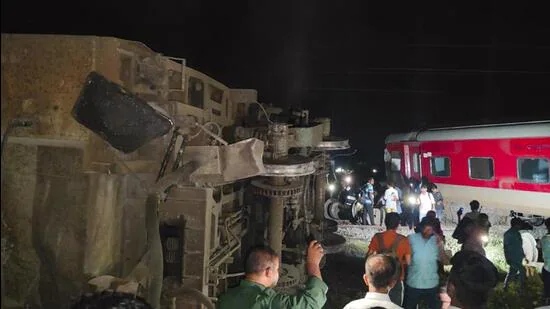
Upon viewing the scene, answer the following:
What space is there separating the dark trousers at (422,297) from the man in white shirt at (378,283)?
207 cm

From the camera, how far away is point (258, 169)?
3.39 m

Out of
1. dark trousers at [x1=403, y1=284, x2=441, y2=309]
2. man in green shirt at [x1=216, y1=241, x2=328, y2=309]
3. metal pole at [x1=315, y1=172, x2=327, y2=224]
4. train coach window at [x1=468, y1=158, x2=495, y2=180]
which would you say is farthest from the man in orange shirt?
train coach window at [x1=468, y1=158, x2=495, y2=180]

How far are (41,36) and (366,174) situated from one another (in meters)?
18.5

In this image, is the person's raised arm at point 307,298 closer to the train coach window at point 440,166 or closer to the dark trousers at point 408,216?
the dark trousers at point 408,216

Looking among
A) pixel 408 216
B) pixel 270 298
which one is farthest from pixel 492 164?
pixel 270 298

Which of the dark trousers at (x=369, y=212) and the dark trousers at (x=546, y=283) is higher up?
the dark trousers at (x=369, y=212)

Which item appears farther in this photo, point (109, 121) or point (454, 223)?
point (454, 223)

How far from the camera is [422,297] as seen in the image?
5074mm

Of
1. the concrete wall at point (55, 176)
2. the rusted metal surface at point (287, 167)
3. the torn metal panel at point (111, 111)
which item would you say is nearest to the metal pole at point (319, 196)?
the rusted metal surface at point (287, 167)

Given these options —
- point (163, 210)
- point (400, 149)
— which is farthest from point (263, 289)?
point (400, 149)

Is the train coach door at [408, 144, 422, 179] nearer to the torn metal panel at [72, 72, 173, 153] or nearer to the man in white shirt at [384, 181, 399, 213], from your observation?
the man in white shirt at [384, 181, 399, 213]

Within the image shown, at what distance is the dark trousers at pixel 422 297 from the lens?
5.03 m

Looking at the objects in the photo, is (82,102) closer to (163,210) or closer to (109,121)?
(109,121)

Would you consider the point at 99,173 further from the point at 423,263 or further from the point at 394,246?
the point at 423,263
